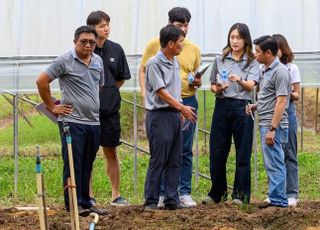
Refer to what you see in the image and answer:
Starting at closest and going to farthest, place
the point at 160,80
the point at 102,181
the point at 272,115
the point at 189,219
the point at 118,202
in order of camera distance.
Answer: the point at 189,219 < the point at 160,80 < the point at 272,115 < the point at 118,202 < the point at 102,181

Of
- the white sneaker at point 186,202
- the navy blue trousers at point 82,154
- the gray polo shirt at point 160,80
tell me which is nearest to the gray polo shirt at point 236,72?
the gray polo shirt at point 160,80

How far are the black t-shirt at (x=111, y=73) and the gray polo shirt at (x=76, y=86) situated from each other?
786mm

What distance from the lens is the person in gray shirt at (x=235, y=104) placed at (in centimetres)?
764

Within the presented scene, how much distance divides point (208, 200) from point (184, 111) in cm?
113

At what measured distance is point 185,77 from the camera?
7.86 m

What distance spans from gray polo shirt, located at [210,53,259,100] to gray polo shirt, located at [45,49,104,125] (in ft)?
4.19

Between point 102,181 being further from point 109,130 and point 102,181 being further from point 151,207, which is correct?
point 151,207

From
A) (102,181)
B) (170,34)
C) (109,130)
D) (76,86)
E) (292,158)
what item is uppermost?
(170,34)

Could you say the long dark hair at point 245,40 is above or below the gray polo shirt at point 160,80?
above

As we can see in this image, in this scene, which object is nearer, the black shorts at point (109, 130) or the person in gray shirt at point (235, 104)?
the person in gray shirt at point (235, 104)

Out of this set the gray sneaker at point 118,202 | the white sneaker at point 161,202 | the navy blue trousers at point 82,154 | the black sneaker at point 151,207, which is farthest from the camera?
the gray sneaker at point 118,202

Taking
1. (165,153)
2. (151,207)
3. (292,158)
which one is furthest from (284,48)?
(151,207)

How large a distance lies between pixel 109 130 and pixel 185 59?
0.98 metres

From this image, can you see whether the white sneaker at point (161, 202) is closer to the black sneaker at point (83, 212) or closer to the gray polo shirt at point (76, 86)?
the black sneaker at point (83, 212)
